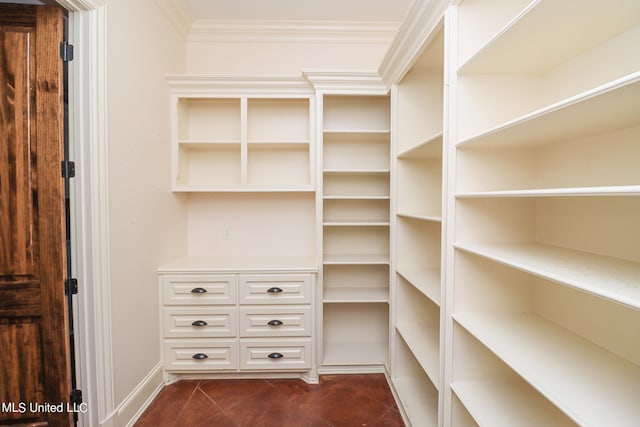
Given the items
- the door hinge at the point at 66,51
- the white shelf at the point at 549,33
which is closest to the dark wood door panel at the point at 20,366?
the door hinge at the point at 66,51

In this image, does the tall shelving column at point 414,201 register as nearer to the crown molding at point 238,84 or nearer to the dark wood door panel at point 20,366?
the crown molding at point 238,84

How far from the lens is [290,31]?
2822 millimetres

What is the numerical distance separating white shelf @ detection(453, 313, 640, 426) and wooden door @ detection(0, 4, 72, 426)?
2.12m

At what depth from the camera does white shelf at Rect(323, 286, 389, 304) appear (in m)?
2.50

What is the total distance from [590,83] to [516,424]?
135 cm

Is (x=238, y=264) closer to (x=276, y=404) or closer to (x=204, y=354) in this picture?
(x=204, y=354)

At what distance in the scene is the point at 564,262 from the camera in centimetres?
100

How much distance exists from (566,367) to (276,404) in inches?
72.5

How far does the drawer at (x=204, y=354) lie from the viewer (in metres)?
2.34

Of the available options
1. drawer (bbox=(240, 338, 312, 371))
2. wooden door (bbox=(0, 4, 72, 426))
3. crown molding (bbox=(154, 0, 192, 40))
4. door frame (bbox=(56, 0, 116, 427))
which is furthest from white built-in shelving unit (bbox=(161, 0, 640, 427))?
wooden door (bbox=(0, 4, 72, 426))

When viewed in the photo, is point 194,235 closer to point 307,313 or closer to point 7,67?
point 307,313

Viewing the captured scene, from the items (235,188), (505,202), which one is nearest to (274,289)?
(235,188)

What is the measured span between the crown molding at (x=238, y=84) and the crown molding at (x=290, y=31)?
0.63 m

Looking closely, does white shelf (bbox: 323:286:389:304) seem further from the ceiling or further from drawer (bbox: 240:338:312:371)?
the ceiling
